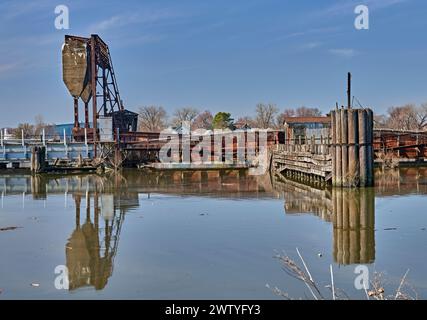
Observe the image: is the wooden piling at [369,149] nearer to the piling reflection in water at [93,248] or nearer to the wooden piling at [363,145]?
the wooden piling at [363,145]

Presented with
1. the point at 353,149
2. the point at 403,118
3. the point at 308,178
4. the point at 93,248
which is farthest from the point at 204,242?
the point at 403,118

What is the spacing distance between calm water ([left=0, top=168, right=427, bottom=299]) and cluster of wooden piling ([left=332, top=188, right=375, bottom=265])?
0.08 ft

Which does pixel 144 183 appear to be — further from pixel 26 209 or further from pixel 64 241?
pixel 64 241

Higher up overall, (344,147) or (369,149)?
(344,147)

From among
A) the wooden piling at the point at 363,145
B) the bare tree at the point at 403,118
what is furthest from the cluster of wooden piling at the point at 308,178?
the bare tree at the point at 403,118

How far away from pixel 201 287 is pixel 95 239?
513 centimetres

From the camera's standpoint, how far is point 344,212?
55.1ft

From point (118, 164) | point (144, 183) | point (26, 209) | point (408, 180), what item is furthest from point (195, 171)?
point (26, 209)

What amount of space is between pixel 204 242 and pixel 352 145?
41.8 ft

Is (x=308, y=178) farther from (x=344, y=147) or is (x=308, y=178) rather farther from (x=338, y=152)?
(x=344, y=147)

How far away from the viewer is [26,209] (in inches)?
752

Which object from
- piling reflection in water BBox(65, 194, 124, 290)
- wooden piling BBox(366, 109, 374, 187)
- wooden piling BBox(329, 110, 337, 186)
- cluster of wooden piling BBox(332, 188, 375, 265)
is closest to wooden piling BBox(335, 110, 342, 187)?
wooden piling BBox(329, 110, 337, 186)

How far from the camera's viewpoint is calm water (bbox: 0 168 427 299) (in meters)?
8.70

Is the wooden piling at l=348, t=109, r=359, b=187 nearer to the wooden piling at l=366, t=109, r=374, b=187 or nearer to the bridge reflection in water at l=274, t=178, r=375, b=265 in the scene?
the wooden piling at l=366, t=109, r=374, b=187
